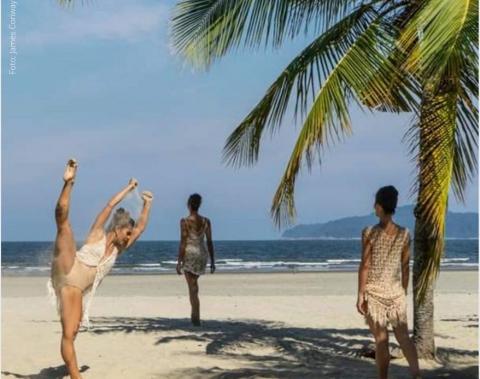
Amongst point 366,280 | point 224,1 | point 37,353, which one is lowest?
point 37,353

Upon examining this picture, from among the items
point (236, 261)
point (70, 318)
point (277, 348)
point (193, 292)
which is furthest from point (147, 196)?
point (236, 261)

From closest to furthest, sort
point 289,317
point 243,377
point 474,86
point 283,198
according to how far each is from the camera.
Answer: point 474,86
point 243,377
point 283,198
point 289,317

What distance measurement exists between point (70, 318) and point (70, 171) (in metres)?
1.11

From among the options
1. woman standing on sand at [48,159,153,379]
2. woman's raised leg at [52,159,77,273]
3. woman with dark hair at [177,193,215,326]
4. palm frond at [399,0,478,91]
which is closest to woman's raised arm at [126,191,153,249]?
woman standing on sand at [48,159,153,379]

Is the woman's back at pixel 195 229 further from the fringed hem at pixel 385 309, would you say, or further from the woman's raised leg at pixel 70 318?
the fringed hem at pixel 385 309

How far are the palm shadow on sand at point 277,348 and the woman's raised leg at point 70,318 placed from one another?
123cm

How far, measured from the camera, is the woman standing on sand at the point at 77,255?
6295 mm

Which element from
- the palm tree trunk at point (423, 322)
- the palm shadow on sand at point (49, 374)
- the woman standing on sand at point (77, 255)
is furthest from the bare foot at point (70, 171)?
the palm tree trunk at point (423, 322)

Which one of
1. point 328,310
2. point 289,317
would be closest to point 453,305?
point 328,310

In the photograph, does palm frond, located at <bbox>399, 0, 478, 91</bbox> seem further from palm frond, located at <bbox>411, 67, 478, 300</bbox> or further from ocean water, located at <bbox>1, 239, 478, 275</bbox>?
ocean water, located at <bbox>1, 239, 478, 275</bbox>

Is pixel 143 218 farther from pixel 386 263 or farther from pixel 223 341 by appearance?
pixel 223 341

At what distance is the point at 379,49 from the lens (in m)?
7.35

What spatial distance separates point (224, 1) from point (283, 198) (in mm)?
2149

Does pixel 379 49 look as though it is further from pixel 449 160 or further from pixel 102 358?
pixel 102 358
